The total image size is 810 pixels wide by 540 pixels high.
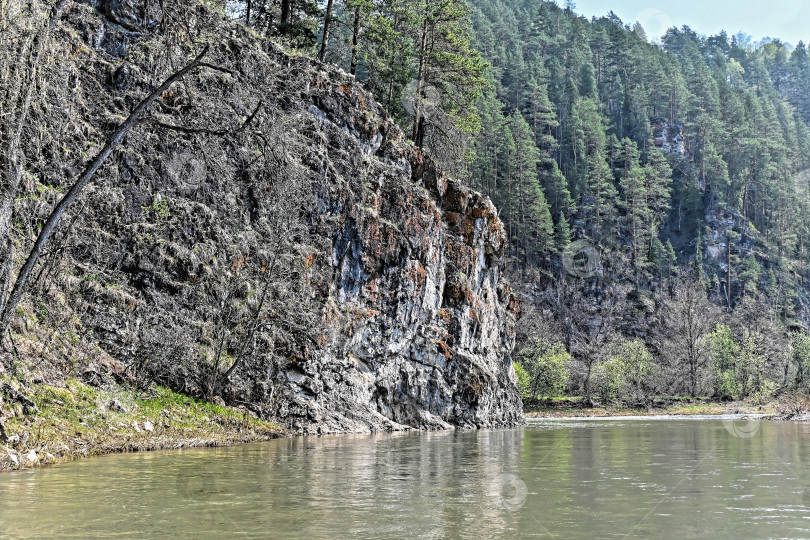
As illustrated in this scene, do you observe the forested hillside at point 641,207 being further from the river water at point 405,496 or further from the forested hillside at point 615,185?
the river water at point 405,496

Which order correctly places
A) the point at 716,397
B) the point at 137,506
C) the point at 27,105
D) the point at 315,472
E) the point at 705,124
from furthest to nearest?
the point at 705,124 → the point at 716,397 → the point at 315,472 → the point at 27,105 → the point at 137,506

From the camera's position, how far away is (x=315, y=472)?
13.5m

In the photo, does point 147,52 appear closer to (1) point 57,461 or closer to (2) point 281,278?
(2) point 281,278

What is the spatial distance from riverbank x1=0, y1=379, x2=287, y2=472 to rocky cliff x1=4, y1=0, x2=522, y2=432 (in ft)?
4.00

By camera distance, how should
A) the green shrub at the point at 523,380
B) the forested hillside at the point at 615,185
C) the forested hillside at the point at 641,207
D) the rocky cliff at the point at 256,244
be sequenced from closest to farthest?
the rocky cliff at the point at 256,244
the forested hillside at the point at 615,185
the green shrub at the point at 523,380
the forested hillside at the point at 641,207

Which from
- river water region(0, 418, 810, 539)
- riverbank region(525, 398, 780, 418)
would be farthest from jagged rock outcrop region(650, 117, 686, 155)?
river water region(0, 418, 810, 539)

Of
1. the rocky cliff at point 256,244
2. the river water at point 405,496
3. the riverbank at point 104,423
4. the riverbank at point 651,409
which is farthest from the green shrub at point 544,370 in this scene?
the river water at point 405,496

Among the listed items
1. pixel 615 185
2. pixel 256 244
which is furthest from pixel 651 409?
pixel 615 185

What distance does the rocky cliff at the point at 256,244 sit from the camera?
71.9 feet

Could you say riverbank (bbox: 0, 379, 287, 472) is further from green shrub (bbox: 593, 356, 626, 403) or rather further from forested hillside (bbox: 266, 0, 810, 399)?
green shrub (bbox: 593, 356, 626, 403)

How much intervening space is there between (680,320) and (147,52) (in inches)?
3321

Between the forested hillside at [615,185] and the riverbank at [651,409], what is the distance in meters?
2.67

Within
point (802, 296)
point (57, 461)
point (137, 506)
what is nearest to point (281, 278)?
point (57, 461)

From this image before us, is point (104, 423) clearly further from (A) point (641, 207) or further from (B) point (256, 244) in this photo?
(A) point (641, 207)
